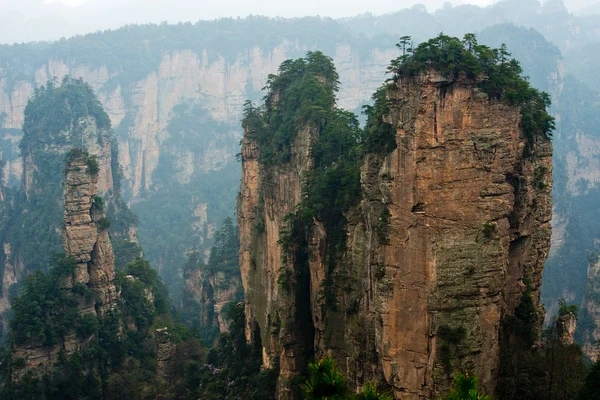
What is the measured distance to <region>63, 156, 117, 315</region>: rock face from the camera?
5203 cm

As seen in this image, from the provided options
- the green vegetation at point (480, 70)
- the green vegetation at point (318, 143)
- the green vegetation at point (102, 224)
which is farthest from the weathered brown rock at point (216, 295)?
the green vegetation at point (480, 70)

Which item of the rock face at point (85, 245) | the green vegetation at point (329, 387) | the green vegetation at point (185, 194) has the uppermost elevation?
the green vegetation at point (329, 387)

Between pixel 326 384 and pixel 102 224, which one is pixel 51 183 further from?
pixel 326 384

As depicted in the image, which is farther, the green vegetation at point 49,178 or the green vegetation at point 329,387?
the green vegetation at point 49,178

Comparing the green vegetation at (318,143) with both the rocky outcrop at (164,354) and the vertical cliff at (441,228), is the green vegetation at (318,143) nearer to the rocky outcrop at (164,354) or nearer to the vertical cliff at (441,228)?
the vertical cliff at (441,228)

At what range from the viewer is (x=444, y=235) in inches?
942

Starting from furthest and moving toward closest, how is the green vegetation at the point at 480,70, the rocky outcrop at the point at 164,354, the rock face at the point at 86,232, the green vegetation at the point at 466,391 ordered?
the rock face at the point at 86,232 < the rocky outcrop at the point at 164,354 < the green vegetation at the point at 480,70 < the green vegetation at the point at 466,391

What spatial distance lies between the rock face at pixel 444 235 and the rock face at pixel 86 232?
91.7ft

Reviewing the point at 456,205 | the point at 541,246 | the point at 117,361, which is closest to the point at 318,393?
the point at 456,205

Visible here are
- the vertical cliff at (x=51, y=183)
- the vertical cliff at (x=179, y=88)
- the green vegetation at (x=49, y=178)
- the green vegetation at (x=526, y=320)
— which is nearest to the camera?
the green vegetation at (x=526, y=320)

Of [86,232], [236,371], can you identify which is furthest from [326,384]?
[86,232]

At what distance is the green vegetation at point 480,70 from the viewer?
24188mm

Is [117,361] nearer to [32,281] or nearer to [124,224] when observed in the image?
[32,281]

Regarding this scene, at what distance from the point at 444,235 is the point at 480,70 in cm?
491
